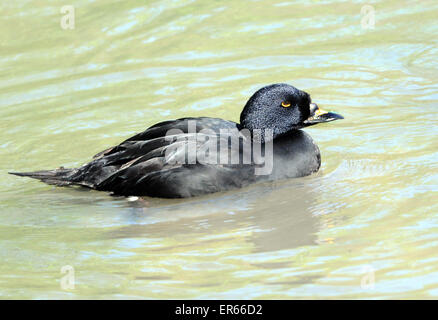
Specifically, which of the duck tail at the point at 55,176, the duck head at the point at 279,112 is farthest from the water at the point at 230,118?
Result: the duck head at the point at 279,112

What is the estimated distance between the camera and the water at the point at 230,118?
6.27 m

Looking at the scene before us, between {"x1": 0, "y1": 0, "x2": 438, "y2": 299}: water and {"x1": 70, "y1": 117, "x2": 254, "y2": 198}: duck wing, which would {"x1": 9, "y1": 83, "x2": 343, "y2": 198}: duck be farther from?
{"x1": 0, "y1": 0, "x2": 438, "y2": 299}: water

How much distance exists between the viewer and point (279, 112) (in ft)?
27.6

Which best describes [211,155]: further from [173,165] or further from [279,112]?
[279,112]

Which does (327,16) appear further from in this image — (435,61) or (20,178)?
(20,178)

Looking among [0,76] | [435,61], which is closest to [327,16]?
[435,61]

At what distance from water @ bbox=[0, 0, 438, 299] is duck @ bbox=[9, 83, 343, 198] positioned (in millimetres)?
148

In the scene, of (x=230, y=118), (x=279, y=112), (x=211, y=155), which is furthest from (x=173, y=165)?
(x=230, y=118)

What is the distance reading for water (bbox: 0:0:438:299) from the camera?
20.6 feet

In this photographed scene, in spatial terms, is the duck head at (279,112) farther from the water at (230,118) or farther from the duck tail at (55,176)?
the duck tail at (55,176)

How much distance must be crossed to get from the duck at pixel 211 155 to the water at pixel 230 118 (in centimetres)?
15

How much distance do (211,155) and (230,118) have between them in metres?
2.21
